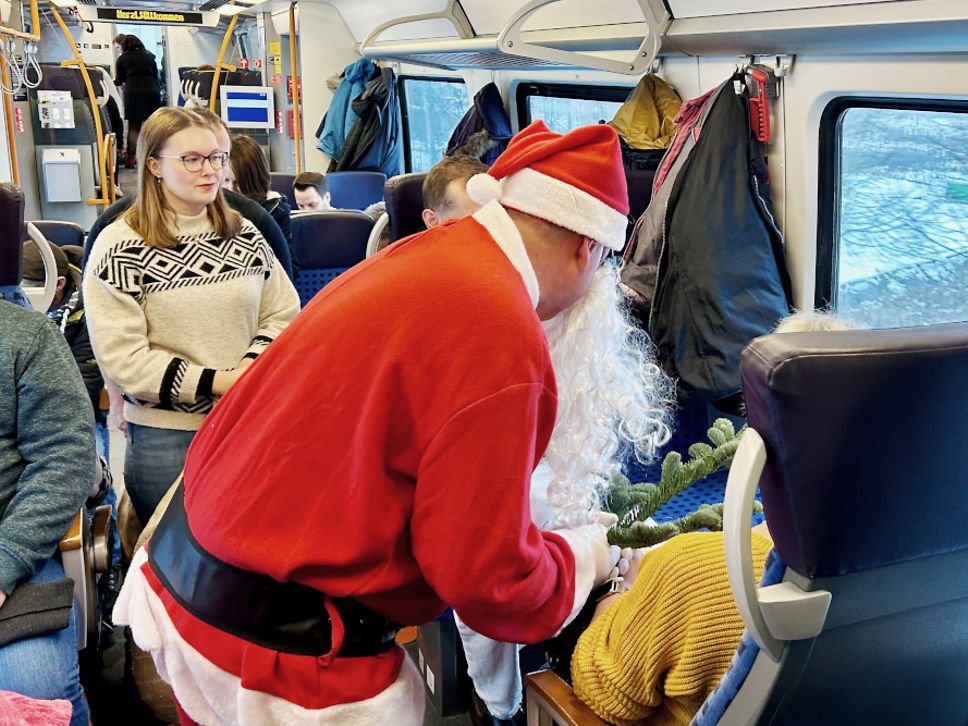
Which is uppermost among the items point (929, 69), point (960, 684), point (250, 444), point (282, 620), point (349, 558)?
point (929, 69)

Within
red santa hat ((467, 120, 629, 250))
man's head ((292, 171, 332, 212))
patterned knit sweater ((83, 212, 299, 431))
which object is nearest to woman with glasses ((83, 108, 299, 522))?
patterned knit sweater ((83, 212, 299, 431))

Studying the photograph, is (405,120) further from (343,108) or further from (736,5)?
(736,5)

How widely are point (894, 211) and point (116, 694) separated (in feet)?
9.21

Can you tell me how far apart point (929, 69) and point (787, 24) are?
50 centimetres

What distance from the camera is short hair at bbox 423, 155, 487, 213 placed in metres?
2.94

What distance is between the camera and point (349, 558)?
1.34 m

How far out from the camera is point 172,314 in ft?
8.07

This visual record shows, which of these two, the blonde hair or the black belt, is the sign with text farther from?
the black belt

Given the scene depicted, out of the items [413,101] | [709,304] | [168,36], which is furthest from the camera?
[168,36]

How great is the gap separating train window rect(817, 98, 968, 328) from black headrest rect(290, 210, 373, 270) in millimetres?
1856

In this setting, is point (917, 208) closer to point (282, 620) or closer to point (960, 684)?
point (960, 684)

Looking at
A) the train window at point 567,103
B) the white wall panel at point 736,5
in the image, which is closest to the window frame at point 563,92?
the train window at point 567,103

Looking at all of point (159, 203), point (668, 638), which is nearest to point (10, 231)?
point (159, 203)

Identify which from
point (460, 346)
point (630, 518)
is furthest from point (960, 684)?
point (460, 346)
